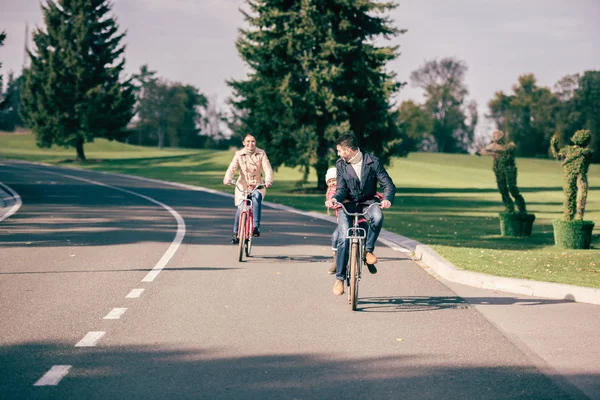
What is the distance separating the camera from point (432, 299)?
32.2 feet

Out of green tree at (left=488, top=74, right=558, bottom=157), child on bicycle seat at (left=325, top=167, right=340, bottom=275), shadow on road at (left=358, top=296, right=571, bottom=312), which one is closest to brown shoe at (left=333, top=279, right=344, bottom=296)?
shadow on road at (left=358, top=296, right=571, bottom=312)

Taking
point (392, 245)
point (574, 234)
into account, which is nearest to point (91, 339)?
point (392, 245)

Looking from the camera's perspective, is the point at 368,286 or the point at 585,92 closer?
the point at 368,286

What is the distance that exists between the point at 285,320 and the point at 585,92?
11465cm

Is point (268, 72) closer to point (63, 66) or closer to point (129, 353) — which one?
point (129, 353)

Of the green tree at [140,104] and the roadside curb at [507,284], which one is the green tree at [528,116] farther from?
the roadside curb at [507,284]

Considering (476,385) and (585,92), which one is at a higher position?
(585,92)

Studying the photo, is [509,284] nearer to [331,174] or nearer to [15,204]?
[331,174]

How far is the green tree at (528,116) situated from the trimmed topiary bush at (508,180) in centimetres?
9858

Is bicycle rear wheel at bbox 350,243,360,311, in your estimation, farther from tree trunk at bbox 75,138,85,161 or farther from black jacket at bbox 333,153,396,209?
tree trunk at bbox 75,138,85,161

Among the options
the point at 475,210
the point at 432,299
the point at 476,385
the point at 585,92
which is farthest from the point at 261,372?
the point at 585,92

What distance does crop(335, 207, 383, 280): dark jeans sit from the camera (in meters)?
9.23

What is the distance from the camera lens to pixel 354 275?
888 cm

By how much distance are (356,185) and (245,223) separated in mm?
4479
